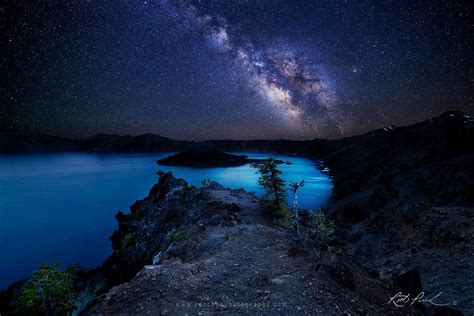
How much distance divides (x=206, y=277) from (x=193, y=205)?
48.9 feet

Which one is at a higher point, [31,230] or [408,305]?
[408,305]

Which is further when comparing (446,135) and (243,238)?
(446,135)

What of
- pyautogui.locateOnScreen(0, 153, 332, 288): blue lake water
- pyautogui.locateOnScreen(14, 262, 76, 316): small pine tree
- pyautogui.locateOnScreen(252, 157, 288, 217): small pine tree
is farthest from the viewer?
pyautogui.locateOnScreen(0, 153, 332, 288): blue lake water

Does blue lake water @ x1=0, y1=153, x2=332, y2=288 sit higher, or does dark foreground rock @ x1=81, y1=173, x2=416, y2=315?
dark foreground rock @ x1=81, y1=173, x2=416, y2=315

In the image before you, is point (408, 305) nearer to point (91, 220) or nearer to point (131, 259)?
point (131, 259)

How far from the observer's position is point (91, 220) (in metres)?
54.8

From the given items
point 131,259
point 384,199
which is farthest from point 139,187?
point 384,199

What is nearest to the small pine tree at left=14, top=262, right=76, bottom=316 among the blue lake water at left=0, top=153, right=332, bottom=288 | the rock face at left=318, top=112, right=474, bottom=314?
the rock face at left=318, top=112, right=474, bottom=314
